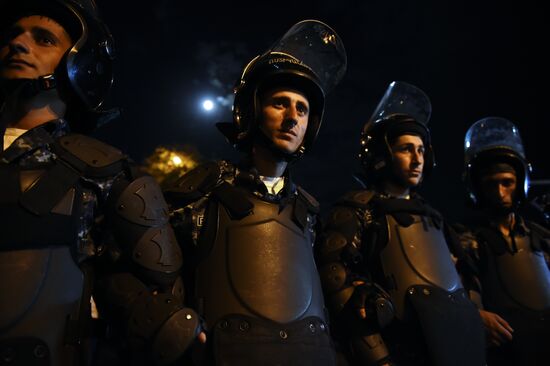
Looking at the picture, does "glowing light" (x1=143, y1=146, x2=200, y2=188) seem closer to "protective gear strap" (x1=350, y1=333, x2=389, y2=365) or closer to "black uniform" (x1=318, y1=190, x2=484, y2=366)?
"black uniform" (x1=318, y1=190, x2=484, y2=366)

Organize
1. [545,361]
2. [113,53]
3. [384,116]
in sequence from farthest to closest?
[384,116] < [545,361] < [113,53]

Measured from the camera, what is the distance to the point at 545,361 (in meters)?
3.70

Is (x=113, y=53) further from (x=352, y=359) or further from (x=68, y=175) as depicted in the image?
(x=352, y=359)

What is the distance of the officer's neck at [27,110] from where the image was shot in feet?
7.91

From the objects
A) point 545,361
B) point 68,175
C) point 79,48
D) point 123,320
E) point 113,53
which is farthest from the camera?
point 545,361

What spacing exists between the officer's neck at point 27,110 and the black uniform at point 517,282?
5.03 m

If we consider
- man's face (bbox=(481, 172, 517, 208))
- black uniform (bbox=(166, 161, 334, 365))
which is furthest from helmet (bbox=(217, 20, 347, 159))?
man's face (bbox=(481, 172, 517, 208))

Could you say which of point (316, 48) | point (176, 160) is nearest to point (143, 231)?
point (316, 48)

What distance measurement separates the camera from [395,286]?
3354 mm

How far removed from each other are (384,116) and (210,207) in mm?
2853

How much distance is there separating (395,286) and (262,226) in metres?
1.59

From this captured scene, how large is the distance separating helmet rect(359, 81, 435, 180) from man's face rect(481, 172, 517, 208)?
123cm

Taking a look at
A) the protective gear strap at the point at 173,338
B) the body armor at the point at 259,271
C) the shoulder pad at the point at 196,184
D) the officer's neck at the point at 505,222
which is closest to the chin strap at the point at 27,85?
the shoulder pad at the point at 196,184

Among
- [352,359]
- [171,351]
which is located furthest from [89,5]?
[352,359]
